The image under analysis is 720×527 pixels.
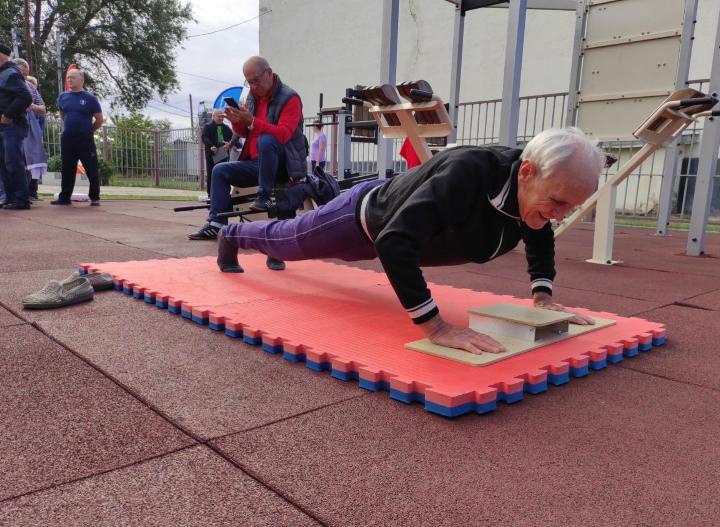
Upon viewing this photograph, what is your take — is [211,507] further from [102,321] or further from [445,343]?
[102,321]

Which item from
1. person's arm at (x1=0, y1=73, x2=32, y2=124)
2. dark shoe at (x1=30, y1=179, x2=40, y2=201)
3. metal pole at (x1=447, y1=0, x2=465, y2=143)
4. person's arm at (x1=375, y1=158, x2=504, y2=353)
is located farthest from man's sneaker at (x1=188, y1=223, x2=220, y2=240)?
dark shoe at (x1=30, y1=179, x2=40, y2=201)

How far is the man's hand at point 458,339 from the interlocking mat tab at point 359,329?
83mm

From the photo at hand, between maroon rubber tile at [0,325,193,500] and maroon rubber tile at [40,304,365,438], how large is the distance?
0.07 meters

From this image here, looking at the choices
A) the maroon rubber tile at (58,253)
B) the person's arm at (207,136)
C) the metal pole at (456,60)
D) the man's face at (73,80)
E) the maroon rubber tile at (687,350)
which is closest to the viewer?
the maroon rubber tile at (687,350)

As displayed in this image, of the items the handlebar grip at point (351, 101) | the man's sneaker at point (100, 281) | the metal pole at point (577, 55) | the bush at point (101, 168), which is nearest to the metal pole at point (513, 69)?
the metal pole at point (577, 55)

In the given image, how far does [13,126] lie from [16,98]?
36 cm

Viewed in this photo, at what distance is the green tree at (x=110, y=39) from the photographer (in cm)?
2167

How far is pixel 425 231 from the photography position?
67.0 inches

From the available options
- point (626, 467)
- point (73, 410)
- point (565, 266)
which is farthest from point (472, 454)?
point (565, 266)

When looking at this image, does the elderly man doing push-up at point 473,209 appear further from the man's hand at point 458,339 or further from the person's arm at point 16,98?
the person's arm at point 16,98

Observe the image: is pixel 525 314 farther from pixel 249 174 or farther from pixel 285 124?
pixel 249 174

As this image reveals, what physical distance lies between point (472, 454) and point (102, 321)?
1.63 m

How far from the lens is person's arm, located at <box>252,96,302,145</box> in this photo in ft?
13.0

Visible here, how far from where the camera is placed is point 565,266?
407 cm
